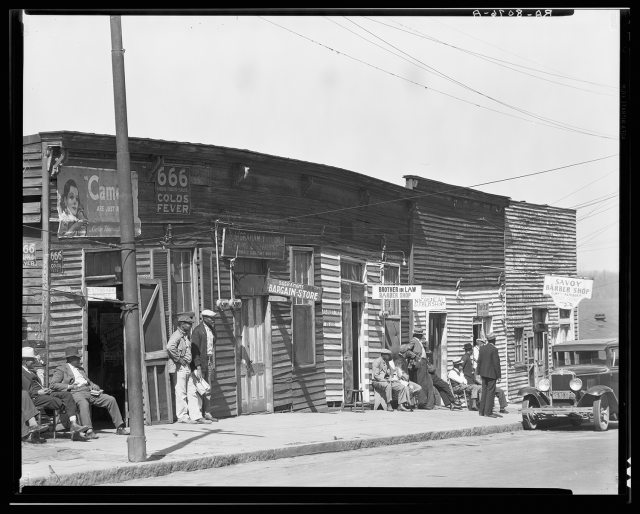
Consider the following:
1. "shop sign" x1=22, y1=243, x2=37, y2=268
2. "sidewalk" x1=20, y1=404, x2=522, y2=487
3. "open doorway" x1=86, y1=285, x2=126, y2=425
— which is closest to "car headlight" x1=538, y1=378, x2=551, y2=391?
"sidewalk" x1=20, y1=404, x2=522, y2=487

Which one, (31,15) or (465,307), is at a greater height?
(31,15)

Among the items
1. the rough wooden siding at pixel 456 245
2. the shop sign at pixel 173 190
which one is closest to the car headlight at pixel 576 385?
the rough wooden siding at pixel 456 245

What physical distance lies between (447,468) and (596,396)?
448cm

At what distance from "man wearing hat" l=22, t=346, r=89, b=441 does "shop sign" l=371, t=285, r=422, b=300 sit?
5.44 m

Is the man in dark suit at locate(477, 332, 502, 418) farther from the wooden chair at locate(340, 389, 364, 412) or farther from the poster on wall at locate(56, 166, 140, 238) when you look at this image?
the poster on wall at locate(56, 166, 140, 238)

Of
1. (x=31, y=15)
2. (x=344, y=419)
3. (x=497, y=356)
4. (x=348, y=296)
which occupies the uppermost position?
(x=31, y=15)

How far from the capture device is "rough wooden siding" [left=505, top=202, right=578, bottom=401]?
13906mm

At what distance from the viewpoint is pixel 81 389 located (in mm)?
13359

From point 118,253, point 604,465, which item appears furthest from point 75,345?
point 604,465

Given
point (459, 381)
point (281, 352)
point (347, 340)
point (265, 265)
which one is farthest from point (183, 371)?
point (459, 381)

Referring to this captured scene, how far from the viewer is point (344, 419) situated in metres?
16.2
